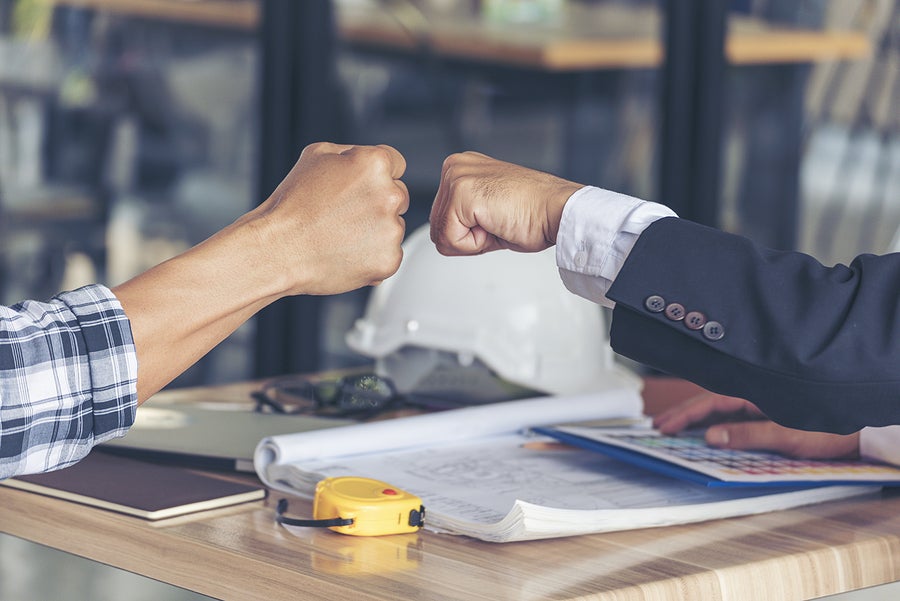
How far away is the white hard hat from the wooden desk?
48cm

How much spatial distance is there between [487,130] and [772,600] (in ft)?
8.23

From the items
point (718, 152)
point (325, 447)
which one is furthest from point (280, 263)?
point (718, 152)

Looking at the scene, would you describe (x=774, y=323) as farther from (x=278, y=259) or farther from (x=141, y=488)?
(x=141, y=488)

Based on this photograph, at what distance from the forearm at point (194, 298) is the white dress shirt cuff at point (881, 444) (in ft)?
2.01

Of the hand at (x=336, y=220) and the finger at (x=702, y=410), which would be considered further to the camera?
the finger at (x=702, y=410)

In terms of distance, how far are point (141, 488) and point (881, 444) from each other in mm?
707

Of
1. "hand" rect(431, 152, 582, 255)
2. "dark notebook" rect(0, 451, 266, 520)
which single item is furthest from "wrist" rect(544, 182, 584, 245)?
"dark notebook" rect(0, 451, 266, 520)

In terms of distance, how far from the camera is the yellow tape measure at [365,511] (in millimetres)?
1032

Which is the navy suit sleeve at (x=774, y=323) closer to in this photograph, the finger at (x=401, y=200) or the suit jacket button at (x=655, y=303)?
the suit jacket button at (x=655, y=303)

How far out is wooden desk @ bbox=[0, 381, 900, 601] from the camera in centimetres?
92

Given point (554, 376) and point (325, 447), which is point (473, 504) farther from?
point (554, 376)

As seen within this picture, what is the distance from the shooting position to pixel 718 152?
2854 millimetres

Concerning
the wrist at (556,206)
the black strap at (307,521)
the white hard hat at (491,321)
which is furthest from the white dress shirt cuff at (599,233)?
the white hard hat at (491,321)

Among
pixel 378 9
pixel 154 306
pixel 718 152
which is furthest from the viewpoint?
pixel 378 9
